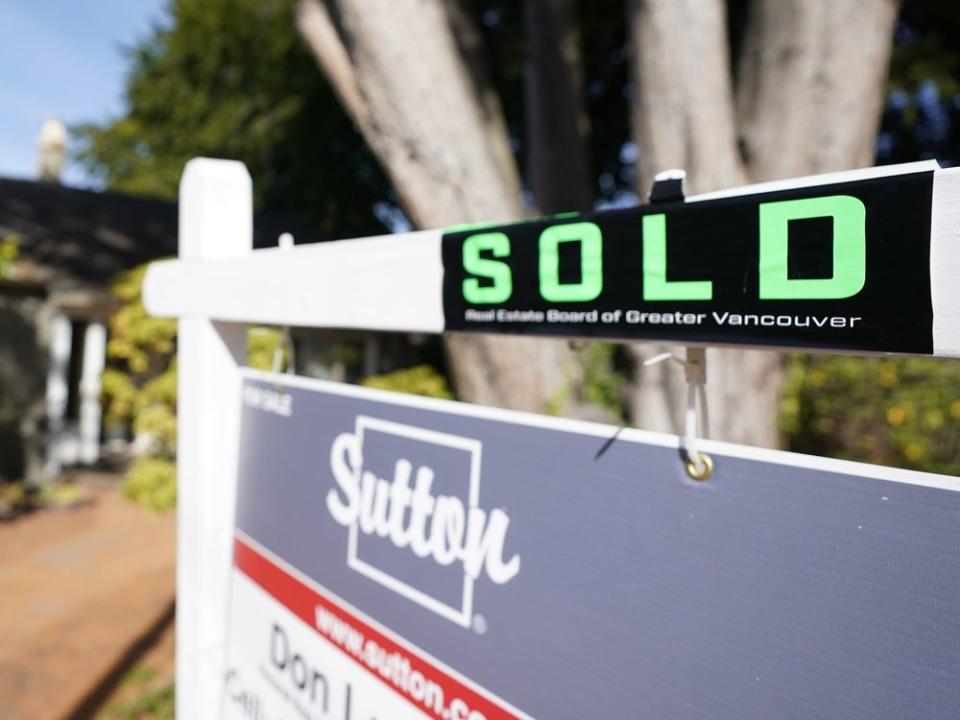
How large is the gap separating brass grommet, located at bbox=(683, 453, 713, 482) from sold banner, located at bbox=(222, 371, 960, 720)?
0.4 inches

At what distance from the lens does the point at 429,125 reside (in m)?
3.95

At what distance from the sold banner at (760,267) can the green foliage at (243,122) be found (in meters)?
17.9

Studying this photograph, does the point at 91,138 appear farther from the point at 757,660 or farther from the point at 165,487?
the point at 757,660

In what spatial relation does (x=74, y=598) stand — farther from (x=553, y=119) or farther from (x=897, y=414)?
(x=897, y=414)

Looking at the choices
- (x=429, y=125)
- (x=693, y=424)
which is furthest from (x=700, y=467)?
(x=429, y=125)

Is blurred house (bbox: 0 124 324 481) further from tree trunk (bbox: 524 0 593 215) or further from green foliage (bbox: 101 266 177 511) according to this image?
tree trunk (bbox: 524 0 593 215)

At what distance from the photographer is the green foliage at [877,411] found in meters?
5.55

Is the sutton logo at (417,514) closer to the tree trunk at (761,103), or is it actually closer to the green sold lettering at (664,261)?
the green sold lettering at (664,261)

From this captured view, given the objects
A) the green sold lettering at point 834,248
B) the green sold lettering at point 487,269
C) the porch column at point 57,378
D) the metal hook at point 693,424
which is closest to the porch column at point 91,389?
the porch column at point 57,378

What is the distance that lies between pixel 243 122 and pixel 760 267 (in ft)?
75.5

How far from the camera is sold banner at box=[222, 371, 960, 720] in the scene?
0.75m

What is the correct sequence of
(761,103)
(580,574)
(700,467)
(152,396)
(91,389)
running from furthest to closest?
(91,389)
(152,396)
(761,103)
(580,574)
(700,467)

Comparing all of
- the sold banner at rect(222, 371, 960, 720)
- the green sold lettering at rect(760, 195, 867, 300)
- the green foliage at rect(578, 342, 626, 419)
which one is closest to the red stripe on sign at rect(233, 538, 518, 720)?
the sold banner at rect(222, 371, 960, 720)

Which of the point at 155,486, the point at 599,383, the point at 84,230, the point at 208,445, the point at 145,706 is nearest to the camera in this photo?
the point at 208,445
